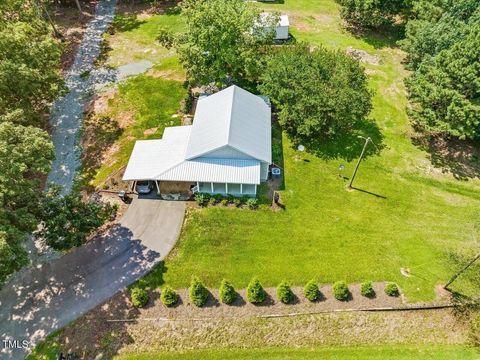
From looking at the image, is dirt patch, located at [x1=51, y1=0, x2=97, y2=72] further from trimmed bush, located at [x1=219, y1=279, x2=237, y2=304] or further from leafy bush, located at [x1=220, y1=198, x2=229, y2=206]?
trimmed bush, located at [x1=219, y1=279, x2=237, y2=304]

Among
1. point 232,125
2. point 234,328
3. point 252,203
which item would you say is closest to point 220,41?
point 232,125

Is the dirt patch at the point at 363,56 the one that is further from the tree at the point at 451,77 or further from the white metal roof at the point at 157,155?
the white metal roof at the point at 157,155

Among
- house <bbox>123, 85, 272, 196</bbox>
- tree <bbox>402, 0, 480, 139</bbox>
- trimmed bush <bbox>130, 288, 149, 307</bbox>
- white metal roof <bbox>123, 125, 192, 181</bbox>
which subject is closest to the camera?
trimmed bush <bbox>130, 288, 149, 307</bbox>

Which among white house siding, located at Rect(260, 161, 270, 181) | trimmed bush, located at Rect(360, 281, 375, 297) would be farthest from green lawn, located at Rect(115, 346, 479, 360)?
white house siding, located at Rect(260, 161, 270, 181)

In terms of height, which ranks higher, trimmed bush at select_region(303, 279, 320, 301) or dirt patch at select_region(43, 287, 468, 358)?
trimmed bush at select_region(303, 279, 320, 301)

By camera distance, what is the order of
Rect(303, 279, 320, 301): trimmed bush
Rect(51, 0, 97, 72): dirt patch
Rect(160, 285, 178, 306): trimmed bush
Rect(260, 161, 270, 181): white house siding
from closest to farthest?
Rect(160, 285, 178, 306): trimmed bush < Rect(303, 279, 320, 301): trimmed bush < Rect(260, 161, 270, 181): white house siding < Rect(51, 0, 97, 72): dirt patch

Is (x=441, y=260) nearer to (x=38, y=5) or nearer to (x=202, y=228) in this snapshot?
(x=202, y=228)

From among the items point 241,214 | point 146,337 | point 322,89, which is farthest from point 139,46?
point 146,337

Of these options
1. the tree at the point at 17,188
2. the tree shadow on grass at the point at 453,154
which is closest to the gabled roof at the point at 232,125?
the tree at the point at 17,188
